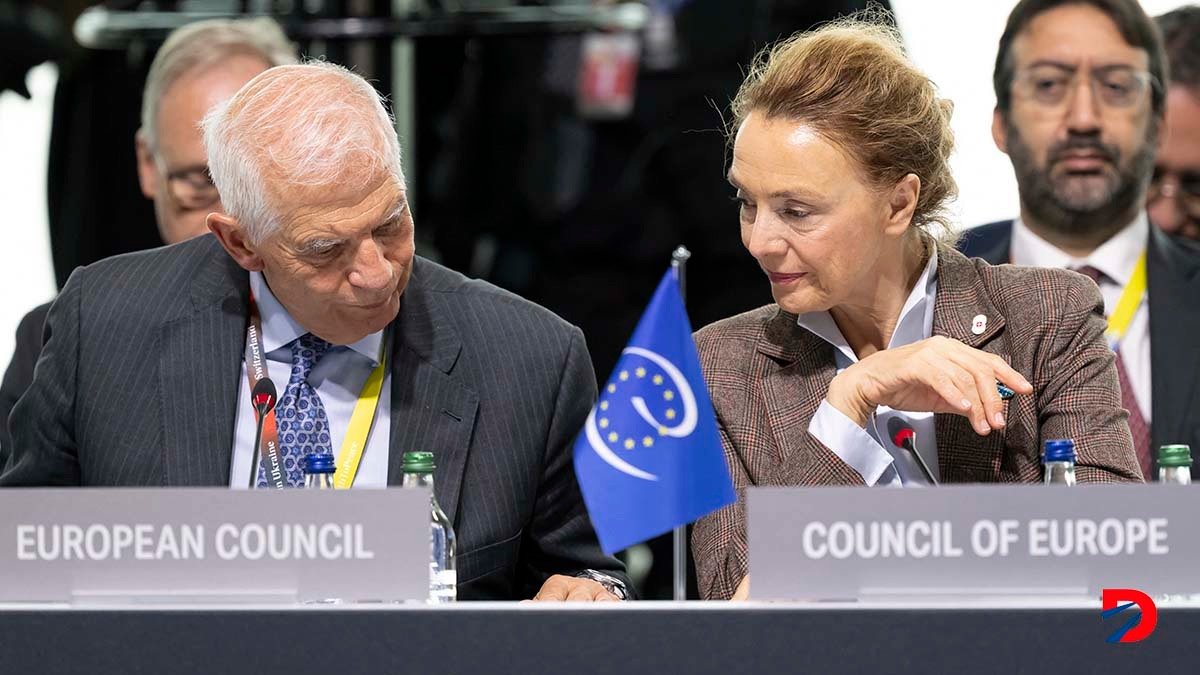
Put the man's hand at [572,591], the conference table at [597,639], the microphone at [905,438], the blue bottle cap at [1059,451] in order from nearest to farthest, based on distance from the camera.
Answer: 1. the conference table at [597,639]
2. the blue bottle cap at [1059,451]
3. the microphone at [905,438]
4. the man's hand at [572,591]

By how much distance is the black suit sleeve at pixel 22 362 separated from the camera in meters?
2.92

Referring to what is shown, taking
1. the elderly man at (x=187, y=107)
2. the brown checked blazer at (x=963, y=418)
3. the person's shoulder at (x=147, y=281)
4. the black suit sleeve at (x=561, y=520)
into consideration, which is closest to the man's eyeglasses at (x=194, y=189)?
the elderly man at (x=187, y=107)

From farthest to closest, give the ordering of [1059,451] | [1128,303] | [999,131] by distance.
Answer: [999,131] < [1128,303] < [1059,451]

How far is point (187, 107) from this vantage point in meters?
3.33

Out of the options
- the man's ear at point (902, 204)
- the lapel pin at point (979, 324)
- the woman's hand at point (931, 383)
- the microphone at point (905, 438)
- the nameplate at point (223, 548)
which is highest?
the man's ear at point (902, 204)

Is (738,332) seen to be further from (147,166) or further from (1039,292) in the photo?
(147,166)

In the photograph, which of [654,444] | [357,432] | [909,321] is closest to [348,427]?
[357,432]

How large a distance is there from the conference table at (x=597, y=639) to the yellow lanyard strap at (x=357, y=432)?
73 cm

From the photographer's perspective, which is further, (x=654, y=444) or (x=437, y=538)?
(x=437, y=538)

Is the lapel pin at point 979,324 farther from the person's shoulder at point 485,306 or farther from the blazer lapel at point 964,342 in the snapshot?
the person's shoulder at point 485,306

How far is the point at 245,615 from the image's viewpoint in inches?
57.6

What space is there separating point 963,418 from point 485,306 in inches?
28.8

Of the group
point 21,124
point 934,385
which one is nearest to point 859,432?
point 934,385

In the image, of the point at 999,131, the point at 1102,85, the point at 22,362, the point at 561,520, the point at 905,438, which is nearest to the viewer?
the point at 905,438
